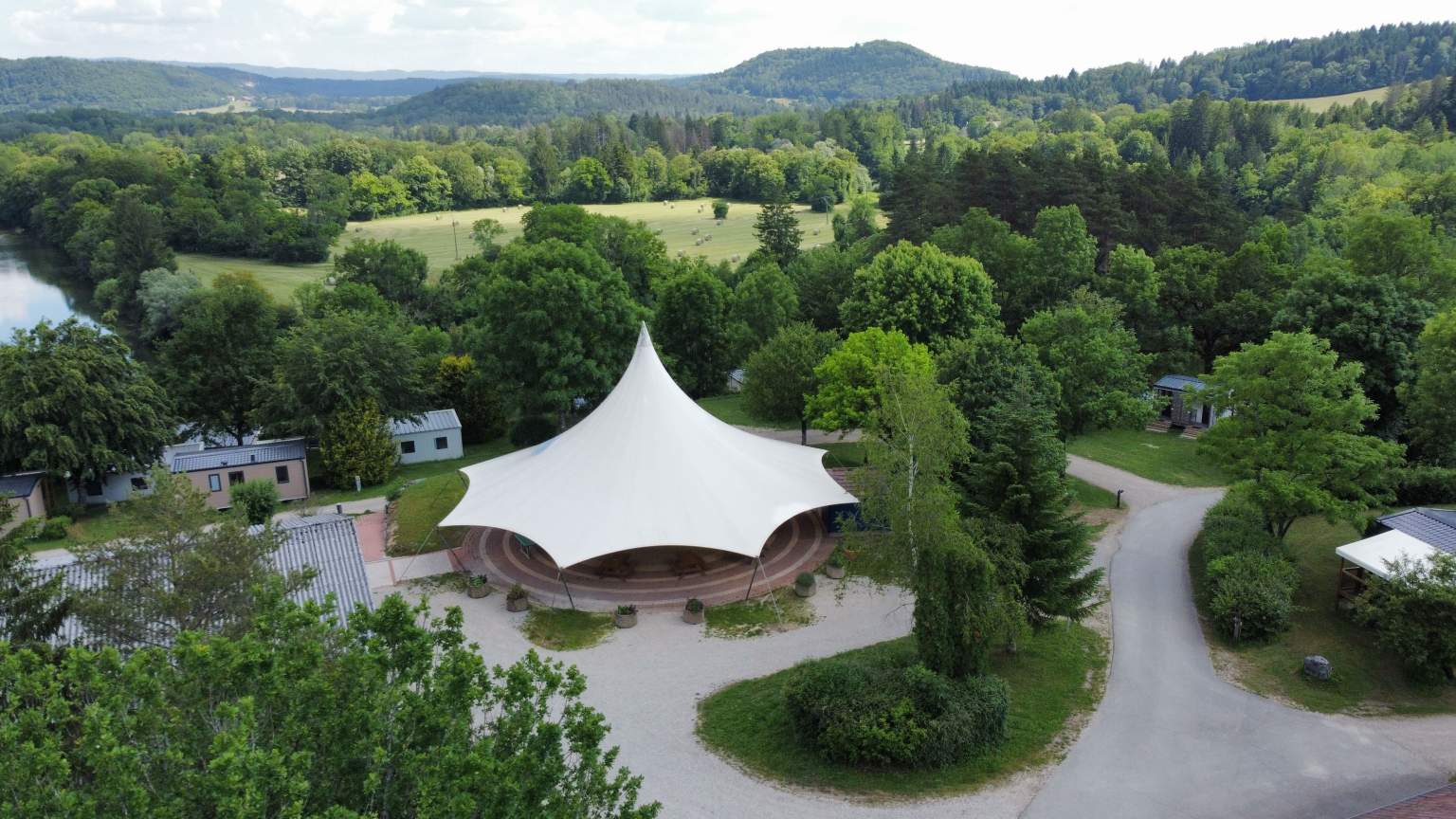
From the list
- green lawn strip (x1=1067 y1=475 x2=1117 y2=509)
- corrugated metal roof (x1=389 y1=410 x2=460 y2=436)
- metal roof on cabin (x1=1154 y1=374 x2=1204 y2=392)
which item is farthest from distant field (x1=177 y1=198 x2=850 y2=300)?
green lawn strip (x1=1067 y1=475 x2=1117 y2=509)

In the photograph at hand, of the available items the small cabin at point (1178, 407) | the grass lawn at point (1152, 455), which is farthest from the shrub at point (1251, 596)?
the small cabin at point (1178, 407)

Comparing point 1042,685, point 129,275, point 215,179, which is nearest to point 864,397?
point 1042,685

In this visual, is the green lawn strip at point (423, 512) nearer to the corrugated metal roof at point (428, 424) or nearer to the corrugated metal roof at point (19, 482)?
Answer: the corrugated metal roof at point (428, 424)

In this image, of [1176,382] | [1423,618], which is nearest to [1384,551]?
[1423,618]

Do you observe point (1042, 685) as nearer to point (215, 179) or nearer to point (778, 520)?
point (778, 520)

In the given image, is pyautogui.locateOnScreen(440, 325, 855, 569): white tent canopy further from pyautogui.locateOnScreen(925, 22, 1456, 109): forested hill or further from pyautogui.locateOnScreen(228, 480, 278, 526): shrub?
pyautogui.locateOnScreen(925, 22, 1456, 109): forested hill
